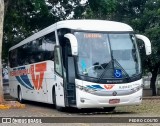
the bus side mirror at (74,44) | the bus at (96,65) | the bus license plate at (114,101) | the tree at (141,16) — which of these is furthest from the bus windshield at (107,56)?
the tree at (141,16)

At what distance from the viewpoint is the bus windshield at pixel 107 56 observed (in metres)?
14.3

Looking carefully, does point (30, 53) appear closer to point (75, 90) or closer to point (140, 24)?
point (75, 90)

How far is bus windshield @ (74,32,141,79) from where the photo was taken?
46.8 feet

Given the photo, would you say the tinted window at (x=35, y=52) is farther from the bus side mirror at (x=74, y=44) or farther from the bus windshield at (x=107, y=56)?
the bus side mirror at (x=74, y=44)

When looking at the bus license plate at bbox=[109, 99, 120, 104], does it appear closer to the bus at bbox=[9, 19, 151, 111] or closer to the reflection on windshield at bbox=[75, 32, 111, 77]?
the bus at bbox=[9, 19, 151, 111]

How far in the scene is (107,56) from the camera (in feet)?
47.5

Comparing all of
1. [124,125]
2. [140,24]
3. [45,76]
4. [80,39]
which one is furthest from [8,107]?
[140,24]

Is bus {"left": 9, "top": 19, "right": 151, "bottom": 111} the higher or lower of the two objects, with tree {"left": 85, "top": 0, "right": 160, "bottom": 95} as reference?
lower

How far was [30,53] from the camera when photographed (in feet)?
67.2

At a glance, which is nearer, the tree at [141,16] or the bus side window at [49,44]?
the bus side window at [49,44]

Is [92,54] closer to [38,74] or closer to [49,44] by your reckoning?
[49,44]

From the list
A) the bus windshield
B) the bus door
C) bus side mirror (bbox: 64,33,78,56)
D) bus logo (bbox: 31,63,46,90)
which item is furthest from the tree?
bus side mirror (bbox: 64,33,78,56)

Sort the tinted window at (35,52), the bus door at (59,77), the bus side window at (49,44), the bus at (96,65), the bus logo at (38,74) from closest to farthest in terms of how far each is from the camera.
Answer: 1. the bus at (96,65)
2. the bus door at (59,77)
3. the bus side window at (49,44)
4. the tinted window at (35,52)
5. the bus logo at (38,74)

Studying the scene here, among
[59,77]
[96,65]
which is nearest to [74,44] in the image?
[96,65]
